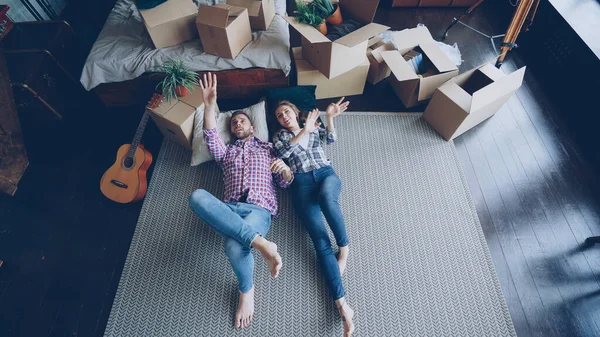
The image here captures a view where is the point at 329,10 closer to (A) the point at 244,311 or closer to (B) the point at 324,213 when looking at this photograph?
(B) the point at 324,213

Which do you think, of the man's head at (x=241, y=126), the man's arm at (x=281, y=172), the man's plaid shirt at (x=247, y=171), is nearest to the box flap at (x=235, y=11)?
the man's head at (x=241, y=126)

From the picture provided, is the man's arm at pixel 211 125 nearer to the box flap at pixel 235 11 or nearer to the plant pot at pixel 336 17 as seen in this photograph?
the box flap at pixel 235 11

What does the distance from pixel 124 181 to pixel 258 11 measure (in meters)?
1.36

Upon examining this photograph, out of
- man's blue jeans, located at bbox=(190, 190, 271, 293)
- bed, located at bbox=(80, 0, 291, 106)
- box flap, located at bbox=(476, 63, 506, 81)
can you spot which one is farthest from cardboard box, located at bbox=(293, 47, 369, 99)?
man's blue jeans, located at bbox=(190, 190, 271, 293)

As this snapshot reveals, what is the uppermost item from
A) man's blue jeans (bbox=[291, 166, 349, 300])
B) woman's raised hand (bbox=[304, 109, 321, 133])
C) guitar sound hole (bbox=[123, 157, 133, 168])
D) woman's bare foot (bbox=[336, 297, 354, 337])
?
woman's raised hand (bbox=[304, 109, 321, 133])

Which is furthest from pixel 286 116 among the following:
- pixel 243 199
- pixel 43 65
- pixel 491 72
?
pixel 43 65

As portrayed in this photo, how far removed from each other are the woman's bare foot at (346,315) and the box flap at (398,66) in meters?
1.39

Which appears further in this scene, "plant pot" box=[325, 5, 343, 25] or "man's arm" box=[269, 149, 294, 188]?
"plant pot" box=[325, 5, 343, 25]

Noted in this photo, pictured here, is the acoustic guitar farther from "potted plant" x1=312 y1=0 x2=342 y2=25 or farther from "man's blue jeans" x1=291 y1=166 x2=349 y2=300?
"potted plant" x1=312 y1=0 x2=342 y2=25

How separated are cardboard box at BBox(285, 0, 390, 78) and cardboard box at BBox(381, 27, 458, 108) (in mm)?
237

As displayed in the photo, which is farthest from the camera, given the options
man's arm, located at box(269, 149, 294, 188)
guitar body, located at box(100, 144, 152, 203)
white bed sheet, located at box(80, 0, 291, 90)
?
white bed sheet, located at box(80, 0, 291, 90)

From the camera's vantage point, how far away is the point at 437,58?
204cm

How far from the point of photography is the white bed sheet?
1851 mm

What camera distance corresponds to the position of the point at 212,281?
5.03 ft
